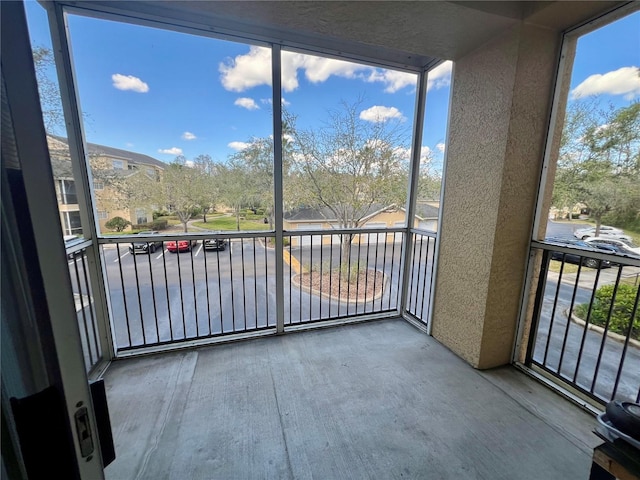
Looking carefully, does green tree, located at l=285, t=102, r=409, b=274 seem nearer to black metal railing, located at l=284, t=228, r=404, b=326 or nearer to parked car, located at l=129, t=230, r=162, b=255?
black metal railing, located at l=284, t=228, r=404, b=326

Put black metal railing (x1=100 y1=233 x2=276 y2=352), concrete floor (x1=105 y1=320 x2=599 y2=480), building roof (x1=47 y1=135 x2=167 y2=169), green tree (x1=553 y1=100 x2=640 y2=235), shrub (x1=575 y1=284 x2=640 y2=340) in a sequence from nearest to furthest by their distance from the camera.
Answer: concrete floor (x1=105 y1=320 x2=599 y2=480)
green tree (x1=553 y1=100 x2=640 y2=235)
shrub (x1=575 y1=284 x2=640 y2=340)
building roof (x1=47 y1=135 x2=167 y2=169)
black metal railing (x1=100 y1=233 x2=276 y2=352)

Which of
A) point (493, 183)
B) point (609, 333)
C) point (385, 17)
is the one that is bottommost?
point (609, 333)

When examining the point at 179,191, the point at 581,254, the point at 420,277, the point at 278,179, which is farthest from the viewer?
the point at 420,277

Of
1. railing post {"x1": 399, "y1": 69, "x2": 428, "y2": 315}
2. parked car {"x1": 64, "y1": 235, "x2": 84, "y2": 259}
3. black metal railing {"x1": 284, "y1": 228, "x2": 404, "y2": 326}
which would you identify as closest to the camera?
parked car {"x1": 64, "y1": 235, "x2": 84, "y2": 259}

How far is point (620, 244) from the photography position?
57.7 inches

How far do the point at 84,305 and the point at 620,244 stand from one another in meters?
3.32

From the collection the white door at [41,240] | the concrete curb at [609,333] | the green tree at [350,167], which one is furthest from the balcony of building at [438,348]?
the white door at [41,240]

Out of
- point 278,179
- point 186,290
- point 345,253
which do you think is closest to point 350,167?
point 278,179

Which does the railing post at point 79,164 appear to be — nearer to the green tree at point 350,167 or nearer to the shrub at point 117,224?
the shrub at point 117,224

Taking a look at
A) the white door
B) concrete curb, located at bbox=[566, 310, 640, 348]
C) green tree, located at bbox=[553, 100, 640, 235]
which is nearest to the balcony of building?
concrete curb, located at bbox=[566, 310, 640, 348]

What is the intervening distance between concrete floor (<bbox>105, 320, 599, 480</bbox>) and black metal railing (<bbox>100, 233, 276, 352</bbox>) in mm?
298

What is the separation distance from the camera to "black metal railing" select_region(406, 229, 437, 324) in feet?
8.45

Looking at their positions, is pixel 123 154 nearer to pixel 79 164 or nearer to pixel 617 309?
pixel 79 164

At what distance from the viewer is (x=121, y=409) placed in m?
1.58
